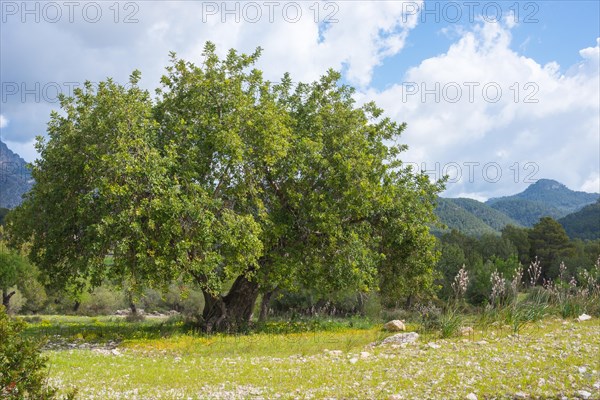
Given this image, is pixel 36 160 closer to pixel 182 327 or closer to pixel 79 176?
pixel 79 176

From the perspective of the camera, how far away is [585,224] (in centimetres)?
16288

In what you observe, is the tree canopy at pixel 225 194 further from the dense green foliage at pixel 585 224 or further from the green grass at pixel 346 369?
the dense green foliage at pixel 585 224

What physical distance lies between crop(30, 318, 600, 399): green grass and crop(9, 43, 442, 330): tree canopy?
3878mm

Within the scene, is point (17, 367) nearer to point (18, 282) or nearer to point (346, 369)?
point (346, 369)

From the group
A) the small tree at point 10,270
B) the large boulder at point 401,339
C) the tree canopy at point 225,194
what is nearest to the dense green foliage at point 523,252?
the tree canopy at point 225,194

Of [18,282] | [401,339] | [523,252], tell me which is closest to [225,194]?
[401,339]

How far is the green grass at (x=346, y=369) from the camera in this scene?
32.0 ft

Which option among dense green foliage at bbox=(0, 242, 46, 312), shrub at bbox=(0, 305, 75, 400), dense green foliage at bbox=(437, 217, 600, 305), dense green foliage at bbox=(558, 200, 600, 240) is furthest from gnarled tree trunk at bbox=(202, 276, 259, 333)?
dense green foliage at bbox=(558, 200, 600, 240)

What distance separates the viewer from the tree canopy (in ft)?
57.3

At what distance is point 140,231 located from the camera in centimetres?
1662

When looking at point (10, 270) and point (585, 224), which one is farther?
point (585, 224)

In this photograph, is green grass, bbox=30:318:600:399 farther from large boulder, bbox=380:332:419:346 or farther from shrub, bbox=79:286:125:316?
shrub, bbox=79:286:125:316

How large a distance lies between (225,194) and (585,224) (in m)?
173

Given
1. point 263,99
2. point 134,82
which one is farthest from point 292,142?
point 134,82
